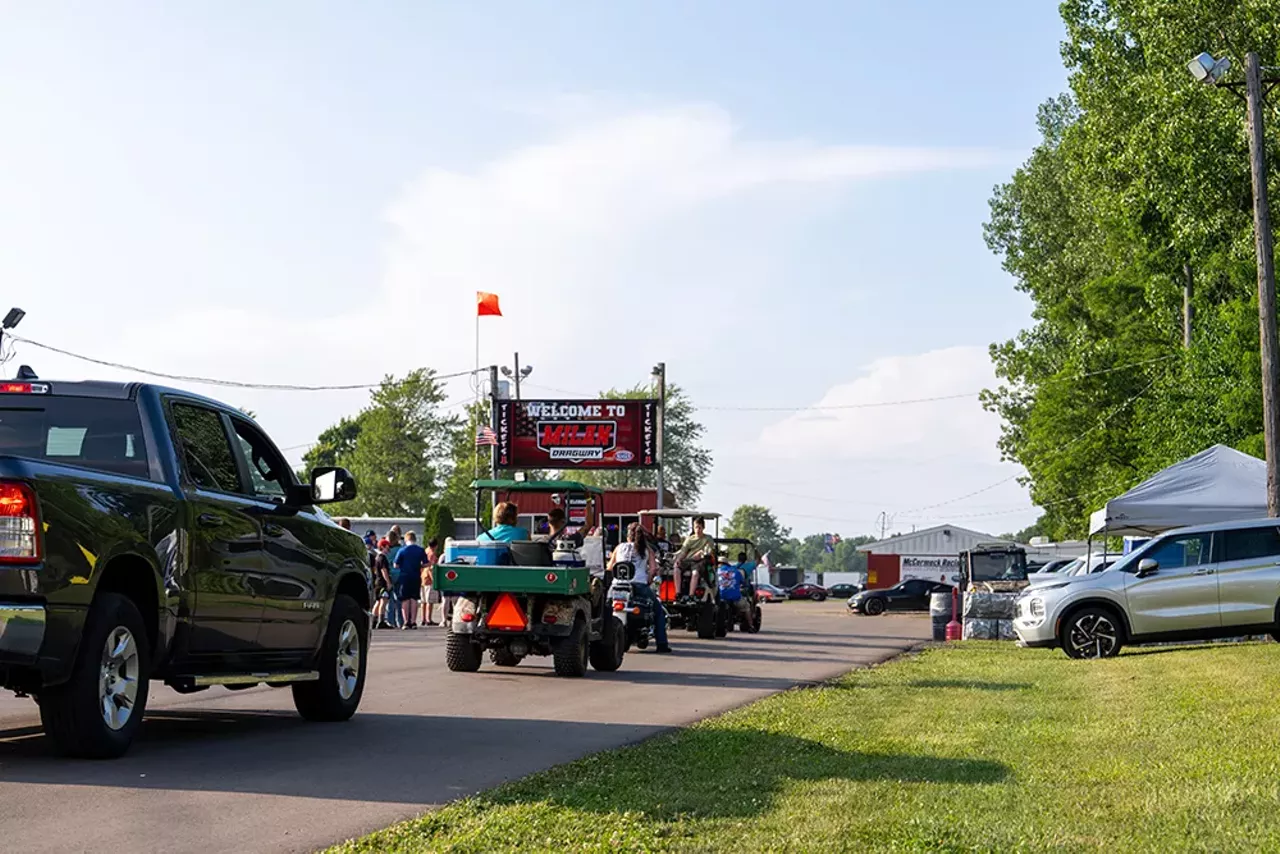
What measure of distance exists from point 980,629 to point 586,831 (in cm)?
2333

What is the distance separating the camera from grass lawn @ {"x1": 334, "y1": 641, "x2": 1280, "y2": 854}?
22.7 feet

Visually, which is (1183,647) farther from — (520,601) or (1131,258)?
(1131,258)

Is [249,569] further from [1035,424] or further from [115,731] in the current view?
[1035,424]

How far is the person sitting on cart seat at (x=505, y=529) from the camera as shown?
17844mm

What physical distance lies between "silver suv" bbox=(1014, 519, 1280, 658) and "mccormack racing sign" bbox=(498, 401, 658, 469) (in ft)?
99.1

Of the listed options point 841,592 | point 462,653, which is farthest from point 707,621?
point 841,592

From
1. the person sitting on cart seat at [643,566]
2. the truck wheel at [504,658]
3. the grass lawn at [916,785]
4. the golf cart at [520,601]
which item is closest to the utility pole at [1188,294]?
the person sitting on cart seat at [643,566]

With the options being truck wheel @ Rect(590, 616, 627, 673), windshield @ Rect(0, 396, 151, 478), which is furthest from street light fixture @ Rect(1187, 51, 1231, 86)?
windshield @ Rect(0, 396, 151, 478)

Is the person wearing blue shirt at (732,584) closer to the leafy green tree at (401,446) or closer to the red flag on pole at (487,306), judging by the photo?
the red flag on pole at (487,306)

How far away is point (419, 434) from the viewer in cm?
10806

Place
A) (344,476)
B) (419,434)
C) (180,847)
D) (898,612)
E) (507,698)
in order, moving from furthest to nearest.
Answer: (419,434) → (898,612) → (507,698) → (344,476) → (180,847)

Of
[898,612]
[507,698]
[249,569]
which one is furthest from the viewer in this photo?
[898,612]

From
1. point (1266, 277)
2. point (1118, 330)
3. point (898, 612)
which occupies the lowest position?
point (898, 612)

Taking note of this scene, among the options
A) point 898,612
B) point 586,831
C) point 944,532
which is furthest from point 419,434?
point 586,831
